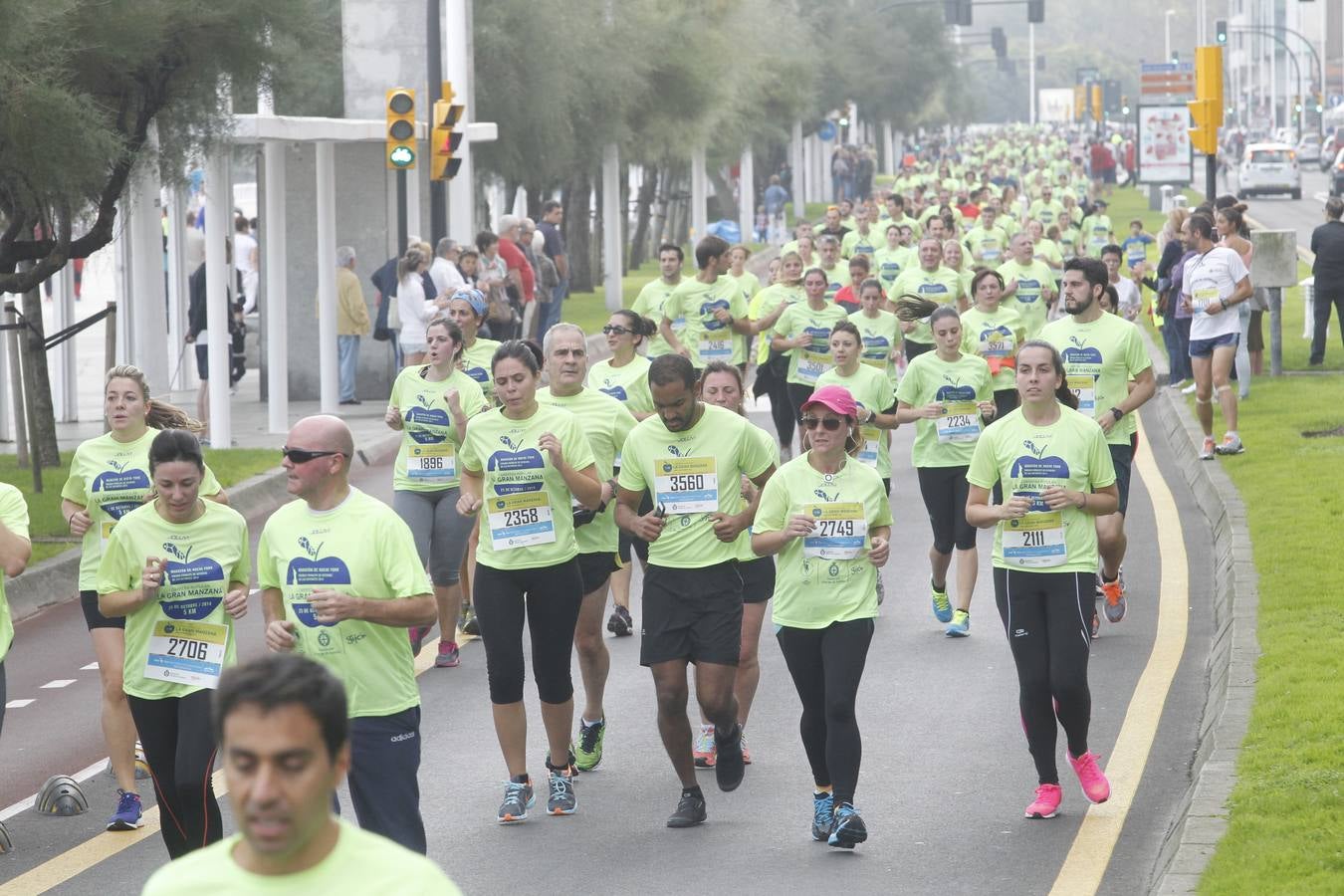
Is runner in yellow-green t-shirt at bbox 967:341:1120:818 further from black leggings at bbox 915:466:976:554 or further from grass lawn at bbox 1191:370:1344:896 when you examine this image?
black leggings at bbox 915:466:976:554

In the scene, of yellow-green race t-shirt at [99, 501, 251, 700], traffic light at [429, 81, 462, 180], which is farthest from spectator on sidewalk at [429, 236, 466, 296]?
yellow-green race t-shirt at [99, 501, 251, 700]

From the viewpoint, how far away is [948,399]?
1192 cm

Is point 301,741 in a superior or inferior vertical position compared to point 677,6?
inferior

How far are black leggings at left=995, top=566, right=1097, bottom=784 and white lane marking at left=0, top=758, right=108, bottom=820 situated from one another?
3929mm

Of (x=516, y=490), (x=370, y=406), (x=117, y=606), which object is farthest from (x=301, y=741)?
(x=370, y=406)

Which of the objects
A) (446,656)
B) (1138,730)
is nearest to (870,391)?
(446,656)

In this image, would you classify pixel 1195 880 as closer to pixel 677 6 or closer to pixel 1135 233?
pixel 1135 233

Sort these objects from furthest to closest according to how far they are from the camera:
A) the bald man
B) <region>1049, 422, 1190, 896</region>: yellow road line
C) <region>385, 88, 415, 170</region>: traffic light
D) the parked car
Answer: the parked car, <region>385, 88, 415, 170</region>: traffic light, <region>1049, 422, 1190, 896</region>: yellow road line, the bald man

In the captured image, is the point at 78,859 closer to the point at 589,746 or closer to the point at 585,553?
the point at 589,746

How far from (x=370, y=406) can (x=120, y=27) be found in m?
10.4

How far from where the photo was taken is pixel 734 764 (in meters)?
8.22

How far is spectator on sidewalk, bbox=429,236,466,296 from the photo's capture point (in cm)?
2112

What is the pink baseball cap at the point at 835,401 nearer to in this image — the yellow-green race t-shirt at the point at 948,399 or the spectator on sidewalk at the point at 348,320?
the yellow-green race t-shirt at the point at 948,399

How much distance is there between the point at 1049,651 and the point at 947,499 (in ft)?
12.6
